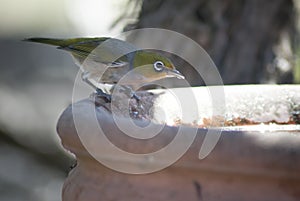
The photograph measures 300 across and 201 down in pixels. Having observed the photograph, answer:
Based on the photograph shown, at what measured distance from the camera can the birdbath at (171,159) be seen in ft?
4.16

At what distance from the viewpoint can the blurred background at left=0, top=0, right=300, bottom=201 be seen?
123 inches

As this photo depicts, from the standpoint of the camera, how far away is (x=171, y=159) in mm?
1330

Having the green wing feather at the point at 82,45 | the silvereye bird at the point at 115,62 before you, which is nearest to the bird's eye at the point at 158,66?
the silvereye bird at the point at 115,62

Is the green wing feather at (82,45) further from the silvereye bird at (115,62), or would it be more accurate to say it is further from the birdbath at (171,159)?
the birdbath at (171,159)

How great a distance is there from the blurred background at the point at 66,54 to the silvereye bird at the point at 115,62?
1.81 ft

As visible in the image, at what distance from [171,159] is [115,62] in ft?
4.24

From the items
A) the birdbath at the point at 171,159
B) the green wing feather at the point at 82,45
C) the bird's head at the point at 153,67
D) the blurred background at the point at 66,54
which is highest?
the birdbath at the point at 171,159

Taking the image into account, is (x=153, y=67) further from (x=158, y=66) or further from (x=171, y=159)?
(x=171, y=159)

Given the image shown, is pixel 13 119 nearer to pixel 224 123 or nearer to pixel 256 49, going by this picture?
pixel 256 49

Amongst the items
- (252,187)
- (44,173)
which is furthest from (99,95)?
(44,173)

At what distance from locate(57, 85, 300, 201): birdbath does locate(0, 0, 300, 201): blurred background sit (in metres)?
1.58

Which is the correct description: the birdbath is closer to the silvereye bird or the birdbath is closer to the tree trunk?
the silvereye bird

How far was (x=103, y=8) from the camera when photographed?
4406 millimetres

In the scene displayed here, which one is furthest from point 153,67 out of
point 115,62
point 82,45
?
point 82,45
